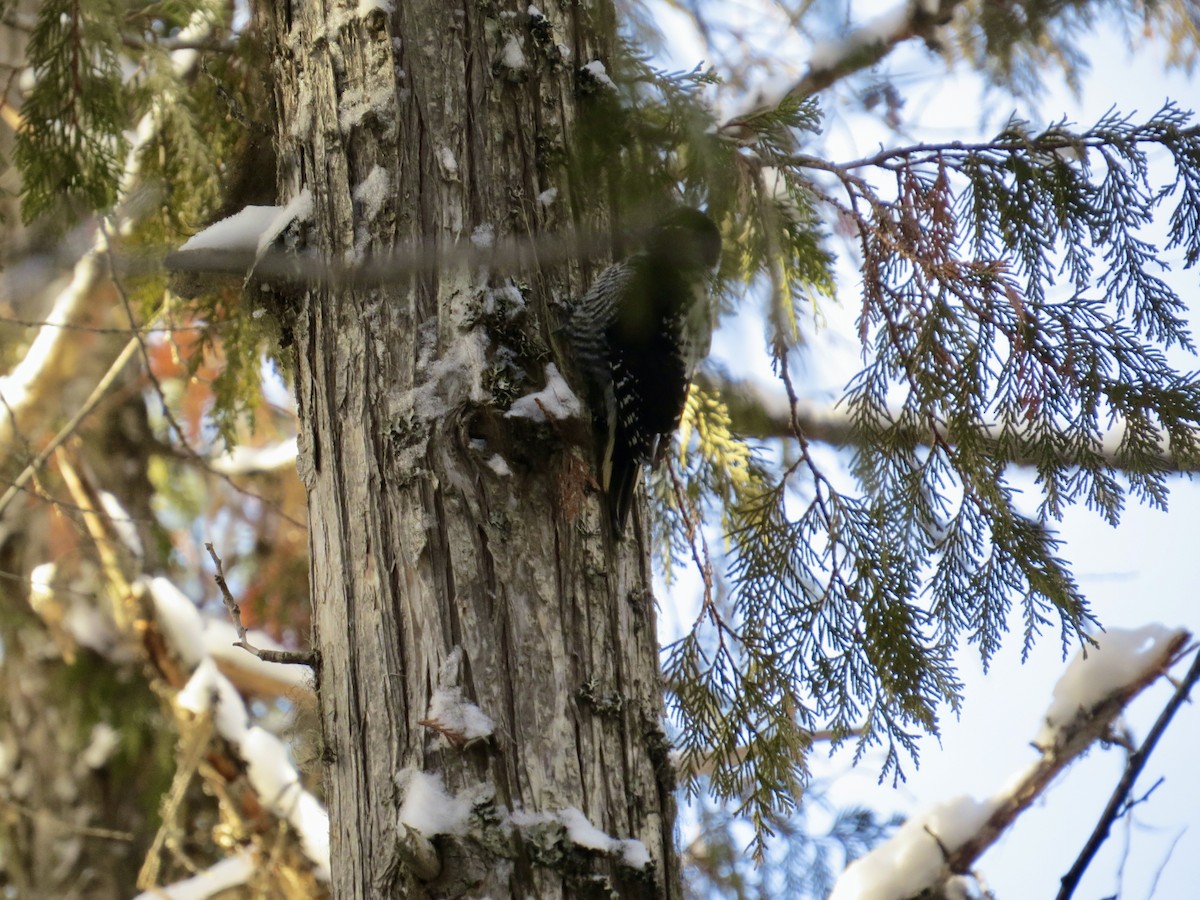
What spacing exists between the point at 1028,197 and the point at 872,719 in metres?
1.17

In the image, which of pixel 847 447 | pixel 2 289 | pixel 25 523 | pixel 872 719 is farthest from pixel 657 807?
pixel 25 523

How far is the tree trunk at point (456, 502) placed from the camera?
168 centimetres

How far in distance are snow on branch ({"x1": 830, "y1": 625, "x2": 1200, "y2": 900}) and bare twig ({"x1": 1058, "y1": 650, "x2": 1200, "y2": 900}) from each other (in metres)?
1.96

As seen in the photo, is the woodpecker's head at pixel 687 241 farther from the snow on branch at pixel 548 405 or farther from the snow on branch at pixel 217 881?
the snow on branch at pixel 217 881

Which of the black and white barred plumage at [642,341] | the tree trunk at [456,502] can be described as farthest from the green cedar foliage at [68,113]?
the black and white barred plumage at [642,341]

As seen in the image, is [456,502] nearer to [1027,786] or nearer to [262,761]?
[1027,786]

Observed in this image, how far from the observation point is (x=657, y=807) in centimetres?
180

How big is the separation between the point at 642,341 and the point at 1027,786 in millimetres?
1974

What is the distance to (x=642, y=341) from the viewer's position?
2500mm

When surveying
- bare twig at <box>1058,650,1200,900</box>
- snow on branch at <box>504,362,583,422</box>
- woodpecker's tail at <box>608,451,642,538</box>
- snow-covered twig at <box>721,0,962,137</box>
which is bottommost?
bare twig at <box>1058,650,1200,900</box>

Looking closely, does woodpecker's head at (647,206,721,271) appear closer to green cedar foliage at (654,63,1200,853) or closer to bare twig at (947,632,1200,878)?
green cedar foliage at (654,63,1200,853)

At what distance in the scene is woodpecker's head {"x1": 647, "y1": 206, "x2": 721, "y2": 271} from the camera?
7.38ft

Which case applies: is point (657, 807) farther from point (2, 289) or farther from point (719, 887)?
point (719, 887)

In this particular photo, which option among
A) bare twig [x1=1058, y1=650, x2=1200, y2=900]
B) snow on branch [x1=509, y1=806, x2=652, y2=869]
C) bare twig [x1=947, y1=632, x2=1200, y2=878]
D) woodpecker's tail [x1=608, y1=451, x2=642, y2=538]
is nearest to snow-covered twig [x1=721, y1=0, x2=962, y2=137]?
woodpecker's tail [x1=608, y1=451, x2=642, y2=538]
